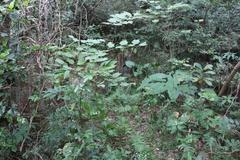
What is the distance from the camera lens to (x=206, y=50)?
4.62m

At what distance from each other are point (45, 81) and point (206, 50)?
2.25 metres

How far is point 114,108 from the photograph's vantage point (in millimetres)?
3559

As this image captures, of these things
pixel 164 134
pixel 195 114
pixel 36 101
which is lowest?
pixel 164 134

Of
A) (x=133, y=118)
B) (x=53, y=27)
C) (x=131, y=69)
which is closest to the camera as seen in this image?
(x=53, y=27)

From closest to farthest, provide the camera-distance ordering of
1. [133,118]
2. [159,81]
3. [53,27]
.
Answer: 1. [159,81]
2. [53,27]
3. [133,118]

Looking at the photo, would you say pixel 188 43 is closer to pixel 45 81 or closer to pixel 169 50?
pixel 169 50

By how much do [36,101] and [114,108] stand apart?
76cm

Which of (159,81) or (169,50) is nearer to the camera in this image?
(159,81)

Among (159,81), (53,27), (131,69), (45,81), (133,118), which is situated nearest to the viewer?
(159,81)

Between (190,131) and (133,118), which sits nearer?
(190,131)

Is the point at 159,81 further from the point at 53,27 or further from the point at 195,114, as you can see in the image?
the point at 53,27

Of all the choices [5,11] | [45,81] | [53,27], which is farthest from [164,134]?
[5,11]

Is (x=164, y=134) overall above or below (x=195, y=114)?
below

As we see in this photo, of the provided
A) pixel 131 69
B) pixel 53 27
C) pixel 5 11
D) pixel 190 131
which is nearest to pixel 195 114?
pixel 190 131
